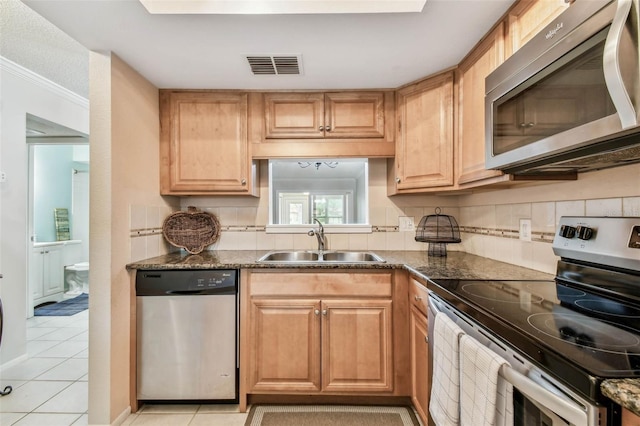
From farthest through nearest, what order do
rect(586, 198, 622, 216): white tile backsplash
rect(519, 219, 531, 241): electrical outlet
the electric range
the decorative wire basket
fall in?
1. the decorative wire basket
2. rect(519, 219, 531, 241): electrical outlet
3. rect(586, 198, 622, 216): white tile backsplash
4. the electric range

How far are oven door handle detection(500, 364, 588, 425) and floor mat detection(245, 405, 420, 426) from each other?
1157 millimetres

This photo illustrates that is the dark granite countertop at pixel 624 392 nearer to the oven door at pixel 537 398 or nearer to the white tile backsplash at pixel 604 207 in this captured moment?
the oven door at pixel 537 398

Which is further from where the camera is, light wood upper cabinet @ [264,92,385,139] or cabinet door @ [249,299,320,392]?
light wood upper cabinet @ [264,92,385,139]

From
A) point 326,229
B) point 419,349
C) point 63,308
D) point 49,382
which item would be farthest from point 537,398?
point 63,308

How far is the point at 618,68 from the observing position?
0.69 metres

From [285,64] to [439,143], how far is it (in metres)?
1.06

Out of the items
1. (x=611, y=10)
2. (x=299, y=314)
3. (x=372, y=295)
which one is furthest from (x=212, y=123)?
(x=611, y=10)

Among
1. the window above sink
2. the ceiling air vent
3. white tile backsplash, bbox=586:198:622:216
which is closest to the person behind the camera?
white tile backsplash, bbox=586:198:622:216

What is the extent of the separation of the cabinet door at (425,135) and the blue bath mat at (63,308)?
4127 millimetres

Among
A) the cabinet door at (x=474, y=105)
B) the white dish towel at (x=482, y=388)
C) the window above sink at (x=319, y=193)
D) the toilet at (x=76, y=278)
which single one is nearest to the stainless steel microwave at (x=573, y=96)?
the cabinet door at (x=474, y=105)

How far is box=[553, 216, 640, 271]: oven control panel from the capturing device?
3.28ft

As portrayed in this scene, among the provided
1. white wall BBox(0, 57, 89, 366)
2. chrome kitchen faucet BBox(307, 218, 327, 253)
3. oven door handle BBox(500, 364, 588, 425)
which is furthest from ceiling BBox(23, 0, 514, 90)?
oven door handle BBox(500, 364, 588, 425)

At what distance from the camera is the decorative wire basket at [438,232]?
2072 mm

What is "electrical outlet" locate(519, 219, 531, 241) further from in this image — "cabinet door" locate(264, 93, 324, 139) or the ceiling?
"cabinet door" locate(264, 93, 324, 139)
